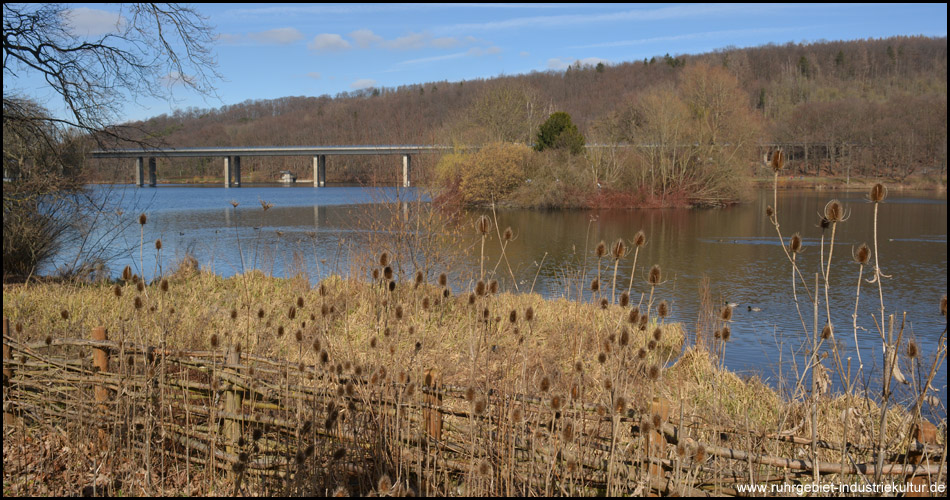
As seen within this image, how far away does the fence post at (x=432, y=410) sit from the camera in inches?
165

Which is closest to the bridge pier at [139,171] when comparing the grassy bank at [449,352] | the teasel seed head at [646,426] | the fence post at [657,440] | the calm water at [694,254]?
the calm water at [694,254]

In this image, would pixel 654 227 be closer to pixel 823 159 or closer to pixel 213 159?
pixel 823 159

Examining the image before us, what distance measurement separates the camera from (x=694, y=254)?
911 inches

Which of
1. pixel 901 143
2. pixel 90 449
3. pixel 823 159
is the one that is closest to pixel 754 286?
pixel 90 449

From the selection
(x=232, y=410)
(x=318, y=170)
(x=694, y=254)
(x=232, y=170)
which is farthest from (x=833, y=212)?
(x=232, y=170)

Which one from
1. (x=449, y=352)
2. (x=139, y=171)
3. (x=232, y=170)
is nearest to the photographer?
(x=449, y=352)

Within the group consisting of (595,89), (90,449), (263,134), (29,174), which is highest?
(595,89)

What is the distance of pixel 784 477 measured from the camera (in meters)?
3.81

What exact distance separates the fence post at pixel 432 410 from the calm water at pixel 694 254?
2945mm

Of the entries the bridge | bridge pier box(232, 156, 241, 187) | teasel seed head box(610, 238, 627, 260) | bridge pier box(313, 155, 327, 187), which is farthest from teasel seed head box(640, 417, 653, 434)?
bridge pier box(232, 156, 241, 187)

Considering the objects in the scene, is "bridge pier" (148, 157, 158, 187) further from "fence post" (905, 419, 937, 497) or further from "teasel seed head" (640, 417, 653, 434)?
"fence post" (905, 419, 937, 497)

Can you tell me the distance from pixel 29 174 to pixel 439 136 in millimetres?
34880

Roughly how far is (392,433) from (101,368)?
2.43 m

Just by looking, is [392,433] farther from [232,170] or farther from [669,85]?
[232,170]
